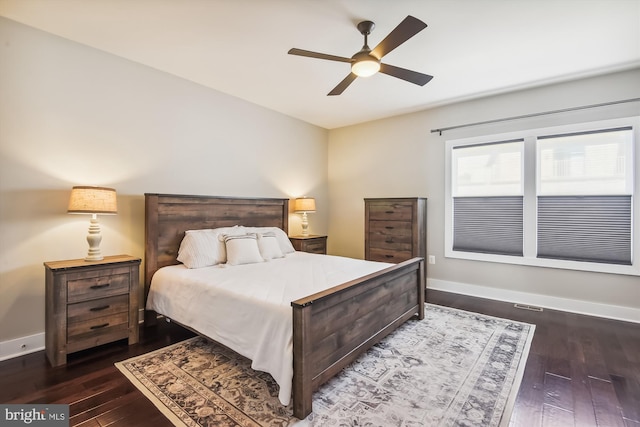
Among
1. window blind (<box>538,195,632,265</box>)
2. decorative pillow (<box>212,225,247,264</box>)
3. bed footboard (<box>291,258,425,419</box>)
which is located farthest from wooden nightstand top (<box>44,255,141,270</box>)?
window blind (<box>538,195,632,265</box>)

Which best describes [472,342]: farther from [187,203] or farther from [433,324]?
[187,203]

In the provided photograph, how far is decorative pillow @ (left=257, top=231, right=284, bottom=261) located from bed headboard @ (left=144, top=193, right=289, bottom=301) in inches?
19.5

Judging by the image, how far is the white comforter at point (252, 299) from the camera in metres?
1.79

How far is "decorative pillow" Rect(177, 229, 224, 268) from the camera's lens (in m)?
3.01

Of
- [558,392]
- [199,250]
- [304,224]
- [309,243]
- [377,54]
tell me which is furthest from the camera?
[304,224]

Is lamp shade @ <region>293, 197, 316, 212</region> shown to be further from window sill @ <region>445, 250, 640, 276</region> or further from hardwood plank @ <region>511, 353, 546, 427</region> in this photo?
hardwood plank @ <region>511, 353, 546, 427</region>

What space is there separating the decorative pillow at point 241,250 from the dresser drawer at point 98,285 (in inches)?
36.9

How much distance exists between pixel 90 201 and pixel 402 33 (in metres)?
2.73

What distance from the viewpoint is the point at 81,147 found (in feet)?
9.05

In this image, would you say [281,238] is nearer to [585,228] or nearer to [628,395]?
[628,395]

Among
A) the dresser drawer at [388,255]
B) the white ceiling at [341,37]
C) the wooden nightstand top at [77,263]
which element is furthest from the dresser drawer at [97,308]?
the dresser drawer at [388,255]

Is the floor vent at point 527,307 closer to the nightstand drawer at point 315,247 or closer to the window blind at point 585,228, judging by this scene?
the window blind at point 585,228

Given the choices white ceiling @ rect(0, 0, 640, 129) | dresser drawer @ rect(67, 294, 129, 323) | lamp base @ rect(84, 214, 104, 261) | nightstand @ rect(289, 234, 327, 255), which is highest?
white ceiling @ rect(0, 0, 640, 129)

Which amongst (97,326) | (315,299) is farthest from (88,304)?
(315,299)
